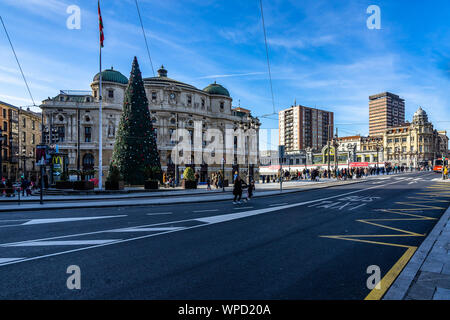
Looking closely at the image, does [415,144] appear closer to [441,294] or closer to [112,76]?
[112,76]

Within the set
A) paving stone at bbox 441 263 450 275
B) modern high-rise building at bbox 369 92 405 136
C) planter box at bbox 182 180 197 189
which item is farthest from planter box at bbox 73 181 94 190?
modern high-rise building at bbox 369 92 405 136

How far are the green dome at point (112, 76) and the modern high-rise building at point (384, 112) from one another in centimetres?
15630

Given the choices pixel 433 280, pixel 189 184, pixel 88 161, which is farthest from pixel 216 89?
pixel 433 280

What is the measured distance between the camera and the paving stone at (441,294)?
137 inches

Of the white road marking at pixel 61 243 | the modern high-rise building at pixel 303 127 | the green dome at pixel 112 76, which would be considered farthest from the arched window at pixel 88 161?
the modern high-rise building at pixel 303 127

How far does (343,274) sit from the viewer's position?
4.49m

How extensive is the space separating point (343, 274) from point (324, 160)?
92330 mm

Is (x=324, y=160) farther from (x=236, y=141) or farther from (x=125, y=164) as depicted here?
(x=125, y=164)

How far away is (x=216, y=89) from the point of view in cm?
6272

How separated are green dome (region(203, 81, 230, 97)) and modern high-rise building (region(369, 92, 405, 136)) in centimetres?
13376

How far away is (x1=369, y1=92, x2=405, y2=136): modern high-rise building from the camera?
160625 mm

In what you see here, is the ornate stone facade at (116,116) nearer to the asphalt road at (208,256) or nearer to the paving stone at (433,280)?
the asphalt road at (208,256)

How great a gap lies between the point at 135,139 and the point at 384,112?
173924 millimetres
